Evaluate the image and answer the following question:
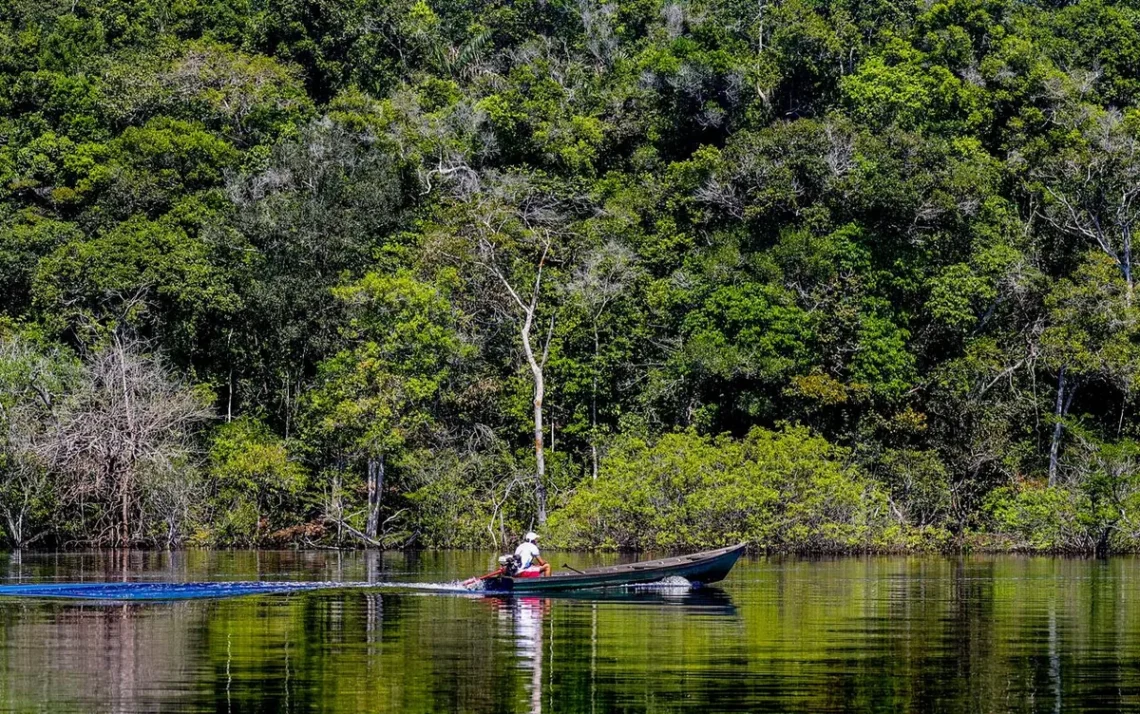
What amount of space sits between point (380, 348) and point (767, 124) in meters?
15.2

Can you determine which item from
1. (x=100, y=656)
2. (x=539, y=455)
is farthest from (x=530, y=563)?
(x=539, y=455)

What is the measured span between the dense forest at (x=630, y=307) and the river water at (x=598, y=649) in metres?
12.0

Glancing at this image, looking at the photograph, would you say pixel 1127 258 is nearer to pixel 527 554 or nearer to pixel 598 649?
pixel 527 554

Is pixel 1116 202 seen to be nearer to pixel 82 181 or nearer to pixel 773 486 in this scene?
pixel 773 486

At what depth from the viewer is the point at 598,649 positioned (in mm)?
20641

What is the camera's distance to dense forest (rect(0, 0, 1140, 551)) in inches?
1762

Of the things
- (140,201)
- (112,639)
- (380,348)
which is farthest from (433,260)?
(112,639)

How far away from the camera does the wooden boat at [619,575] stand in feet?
94.9

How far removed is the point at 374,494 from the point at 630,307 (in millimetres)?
9190

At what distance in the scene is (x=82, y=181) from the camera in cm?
5316

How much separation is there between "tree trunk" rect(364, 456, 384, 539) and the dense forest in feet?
0.64

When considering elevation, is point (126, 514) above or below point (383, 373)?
below

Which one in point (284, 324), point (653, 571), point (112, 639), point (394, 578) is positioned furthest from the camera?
point (284, 324)

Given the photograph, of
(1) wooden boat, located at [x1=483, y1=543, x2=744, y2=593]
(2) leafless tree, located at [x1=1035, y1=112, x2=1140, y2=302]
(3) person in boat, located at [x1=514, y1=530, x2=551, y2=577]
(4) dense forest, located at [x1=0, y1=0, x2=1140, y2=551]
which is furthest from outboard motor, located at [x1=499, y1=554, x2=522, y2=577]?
(2) leafless tree, located at [x1=1035, y1=112, x2=1140, y2=302]
